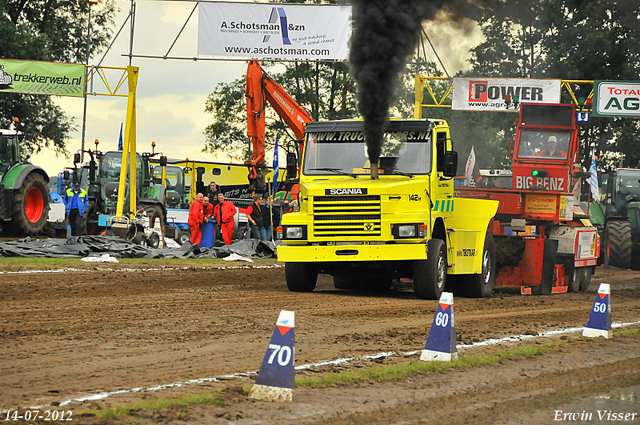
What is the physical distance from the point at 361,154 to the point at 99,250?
8.59 meters

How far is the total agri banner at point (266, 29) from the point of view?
90.4 ft

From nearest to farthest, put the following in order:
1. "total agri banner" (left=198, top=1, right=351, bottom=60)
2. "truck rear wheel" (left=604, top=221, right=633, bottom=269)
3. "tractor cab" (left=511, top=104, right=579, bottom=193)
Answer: "tractor cab" (left=511, top=104, right=579, bottom=193) → "truck rear wheel" (left=604, top=221, right=633, bottom=269) → "total agri banner" (left=198, top=1, right=351, bottom=60)

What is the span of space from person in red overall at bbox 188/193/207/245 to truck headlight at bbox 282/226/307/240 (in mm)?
9435

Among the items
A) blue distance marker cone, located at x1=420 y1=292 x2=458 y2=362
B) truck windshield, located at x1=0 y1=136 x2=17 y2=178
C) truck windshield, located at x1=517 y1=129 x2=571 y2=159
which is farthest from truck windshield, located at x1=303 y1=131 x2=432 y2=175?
truck windshield, located at x1=0 y1=136 x2=17 y2=178

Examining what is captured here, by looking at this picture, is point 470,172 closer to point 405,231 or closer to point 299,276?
point 299,276

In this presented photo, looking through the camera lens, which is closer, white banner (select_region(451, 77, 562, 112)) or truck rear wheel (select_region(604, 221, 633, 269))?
truck rear wheel (select_region(604, 221, 633, 269))

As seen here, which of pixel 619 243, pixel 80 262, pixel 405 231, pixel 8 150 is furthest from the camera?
pixel 619 243

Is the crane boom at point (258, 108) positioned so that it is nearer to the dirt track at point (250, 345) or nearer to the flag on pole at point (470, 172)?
the flag on pole at point (470, 172)

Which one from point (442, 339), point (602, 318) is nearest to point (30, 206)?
point (602, 318)

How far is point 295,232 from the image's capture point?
1381cm

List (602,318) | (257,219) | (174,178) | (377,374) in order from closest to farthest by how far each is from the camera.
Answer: (377,374) < (602,318) < (257,219) < (174,178)

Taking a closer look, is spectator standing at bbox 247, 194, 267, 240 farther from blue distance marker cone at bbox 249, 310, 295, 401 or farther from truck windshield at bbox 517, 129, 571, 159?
blue distance marker cone at bbox 249, 310, 295, 401

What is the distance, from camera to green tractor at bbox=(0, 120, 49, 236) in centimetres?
2269

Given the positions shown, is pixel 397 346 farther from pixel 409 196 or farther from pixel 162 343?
pixel 409 196
